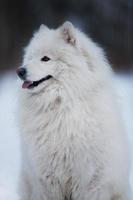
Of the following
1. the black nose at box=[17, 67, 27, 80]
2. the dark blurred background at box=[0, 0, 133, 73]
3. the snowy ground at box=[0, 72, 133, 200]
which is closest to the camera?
the black nose at box=[17, 67, 27, 80]

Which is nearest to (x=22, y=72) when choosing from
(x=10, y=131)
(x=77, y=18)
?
(x=10, y=131)

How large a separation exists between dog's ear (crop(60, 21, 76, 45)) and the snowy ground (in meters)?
0.71

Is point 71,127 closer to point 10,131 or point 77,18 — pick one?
point 10,131

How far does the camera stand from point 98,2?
12609mm

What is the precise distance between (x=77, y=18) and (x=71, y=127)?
27.7ft

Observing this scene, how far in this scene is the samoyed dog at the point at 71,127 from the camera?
4.39m

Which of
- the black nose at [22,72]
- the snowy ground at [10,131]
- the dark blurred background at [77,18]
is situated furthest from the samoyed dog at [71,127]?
the dark blurred background at [77,18]

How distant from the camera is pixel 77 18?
12.6 m

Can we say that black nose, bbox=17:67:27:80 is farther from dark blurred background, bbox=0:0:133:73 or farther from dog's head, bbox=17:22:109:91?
dark blurred background, bbox=0:0:133:73

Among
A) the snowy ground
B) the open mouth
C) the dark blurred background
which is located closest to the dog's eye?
the open mouth

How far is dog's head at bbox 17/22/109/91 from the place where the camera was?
14.4 ft

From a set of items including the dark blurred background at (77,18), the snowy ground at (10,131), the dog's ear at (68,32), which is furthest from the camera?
the dark blurred background at (77,18)

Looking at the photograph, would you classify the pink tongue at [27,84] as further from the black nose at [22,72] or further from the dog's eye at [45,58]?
the dog's eye at [45,58]

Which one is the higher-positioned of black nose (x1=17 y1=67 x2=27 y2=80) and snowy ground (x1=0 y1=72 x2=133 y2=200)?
black nose (x1=17 y1=67 x2=27 y2=80)
